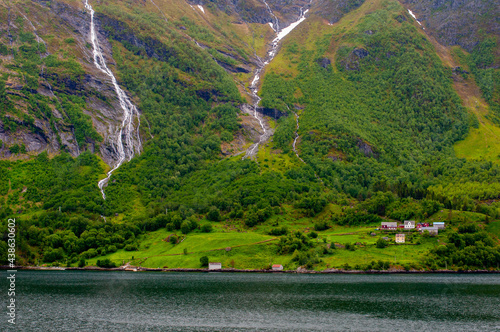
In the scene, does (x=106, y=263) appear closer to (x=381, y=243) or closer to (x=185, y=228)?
(x=185, y=228)

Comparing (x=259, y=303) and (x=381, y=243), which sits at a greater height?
(x=381, y=243)

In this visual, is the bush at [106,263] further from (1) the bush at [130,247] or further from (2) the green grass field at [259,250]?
(1) the bush at [130,247]

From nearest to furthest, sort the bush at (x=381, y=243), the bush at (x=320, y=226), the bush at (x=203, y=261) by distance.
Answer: the bush at (x=203, y=261), the bush at (x=381, y=243), the bush at (x=320, y=226)

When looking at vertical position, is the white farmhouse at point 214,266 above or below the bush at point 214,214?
below

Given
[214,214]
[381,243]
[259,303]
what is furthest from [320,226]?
[259,303]

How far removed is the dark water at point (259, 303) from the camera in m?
74.5

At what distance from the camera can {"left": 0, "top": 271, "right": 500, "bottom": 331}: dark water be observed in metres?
74.5

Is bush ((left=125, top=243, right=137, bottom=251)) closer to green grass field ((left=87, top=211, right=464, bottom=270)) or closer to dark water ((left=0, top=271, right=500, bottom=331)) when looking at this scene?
green grass field ((left=87, top=211, right=464, bottom=270))

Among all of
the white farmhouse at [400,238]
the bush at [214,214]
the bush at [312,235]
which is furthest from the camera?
the bush at [214,214]

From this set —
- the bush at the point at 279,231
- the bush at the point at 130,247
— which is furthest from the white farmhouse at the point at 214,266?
the bush at the point at 130,247

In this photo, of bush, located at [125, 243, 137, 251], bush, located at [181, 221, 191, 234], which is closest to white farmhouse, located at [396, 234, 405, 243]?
bush, located at [181, 221, 191, 234]

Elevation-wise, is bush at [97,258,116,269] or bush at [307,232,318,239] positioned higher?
bush at [307,232,318,239]

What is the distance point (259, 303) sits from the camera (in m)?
91.5

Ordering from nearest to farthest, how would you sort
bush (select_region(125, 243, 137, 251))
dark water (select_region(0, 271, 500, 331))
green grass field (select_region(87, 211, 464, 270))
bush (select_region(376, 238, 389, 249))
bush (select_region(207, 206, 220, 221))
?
1. dark water (select_region(0, 271, 500, 331))
2. green grass field (select_region(87, 211, 464, 270))
3. bush (select_region(376, 238, 389, 249))
4. bush (select_region(125, 243, 137, 251))
5. bush (select_region(207, 206, 220, 221))
